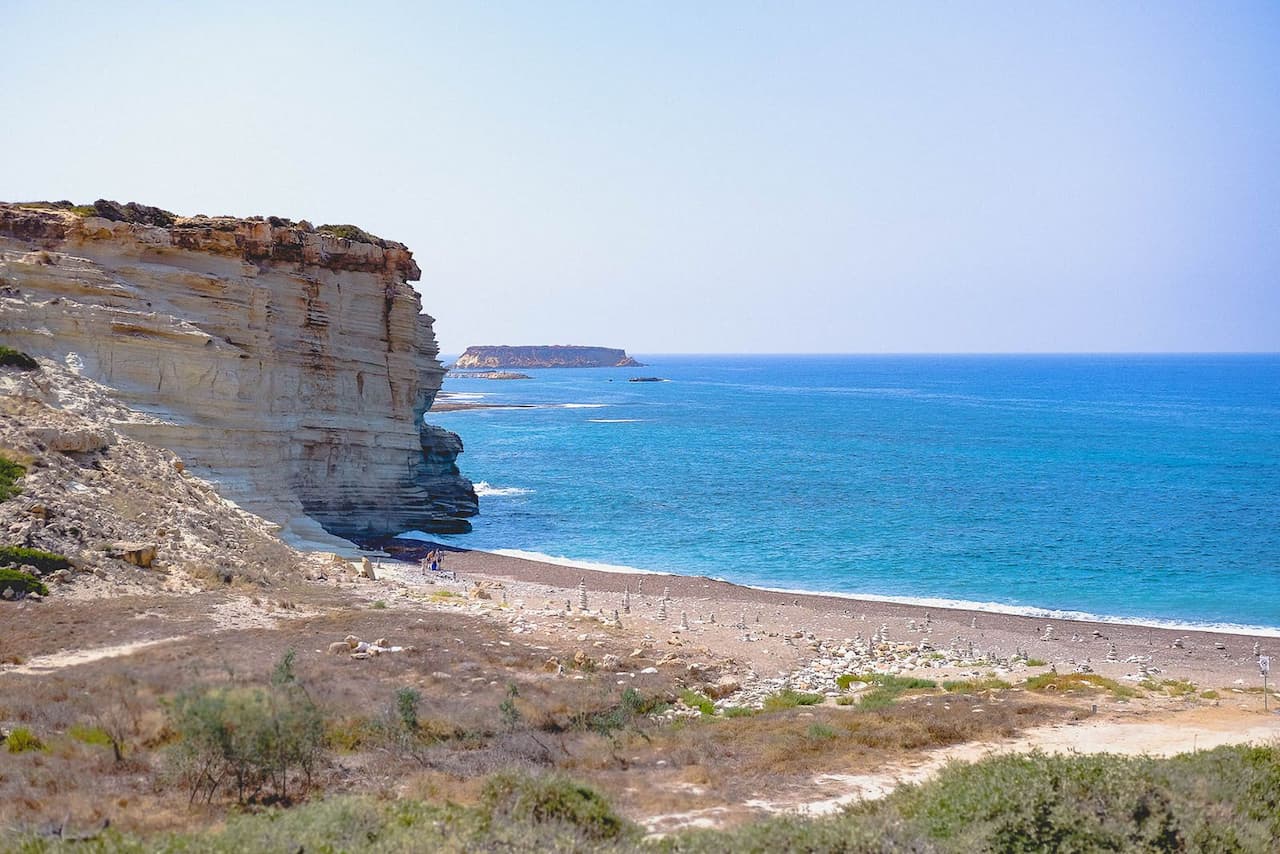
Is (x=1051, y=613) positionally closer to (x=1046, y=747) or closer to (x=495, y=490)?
(x=1046, y=747)

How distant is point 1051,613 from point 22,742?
31.8 m

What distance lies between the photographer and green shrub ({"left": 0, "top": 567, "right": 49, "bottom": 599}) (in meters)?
19.8

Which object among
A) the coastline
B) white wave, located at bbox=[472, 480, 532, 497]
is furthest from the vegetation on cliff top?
white wave, located at bbox=[472, 480, 532, 497]

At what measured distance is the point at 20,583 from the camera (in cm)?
2005

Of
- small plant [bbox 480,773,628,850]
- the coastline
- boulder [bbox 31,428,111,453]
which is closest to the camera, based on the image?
small plant [bbox 480,773,628,850]

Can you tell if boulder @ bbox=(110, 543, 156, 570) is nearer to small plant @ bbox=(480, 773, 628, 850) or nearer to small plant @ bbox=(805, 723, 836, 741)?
small plant @ bbox=(480, 773, 628, 850)

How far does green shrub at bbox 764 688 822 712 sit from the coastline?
2903mm

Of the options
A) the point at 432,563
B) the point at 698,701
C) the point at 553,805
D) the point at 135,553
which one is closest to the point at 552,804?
the point at 553,805

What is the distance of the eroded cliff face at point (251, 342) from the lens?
30609 mm

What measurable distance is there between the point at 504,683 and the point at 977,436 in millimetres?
75327

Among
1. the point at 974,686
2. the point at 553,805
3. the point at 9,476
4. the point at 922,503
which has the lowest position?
the point at 922,503

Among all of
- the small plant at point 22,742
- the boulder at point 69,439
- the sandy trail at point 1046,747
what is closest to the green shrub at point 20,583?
the boulder at point 69,439

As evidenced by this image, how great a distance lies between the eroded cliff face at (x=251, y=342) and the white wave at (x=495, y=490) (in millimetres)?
13162

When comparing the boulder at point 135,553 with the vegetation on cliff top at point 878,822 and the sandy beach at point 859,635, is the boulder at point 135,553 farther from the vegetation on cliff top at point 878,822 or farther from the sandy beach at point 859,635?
the vegetation on cliff top at point 878,822
